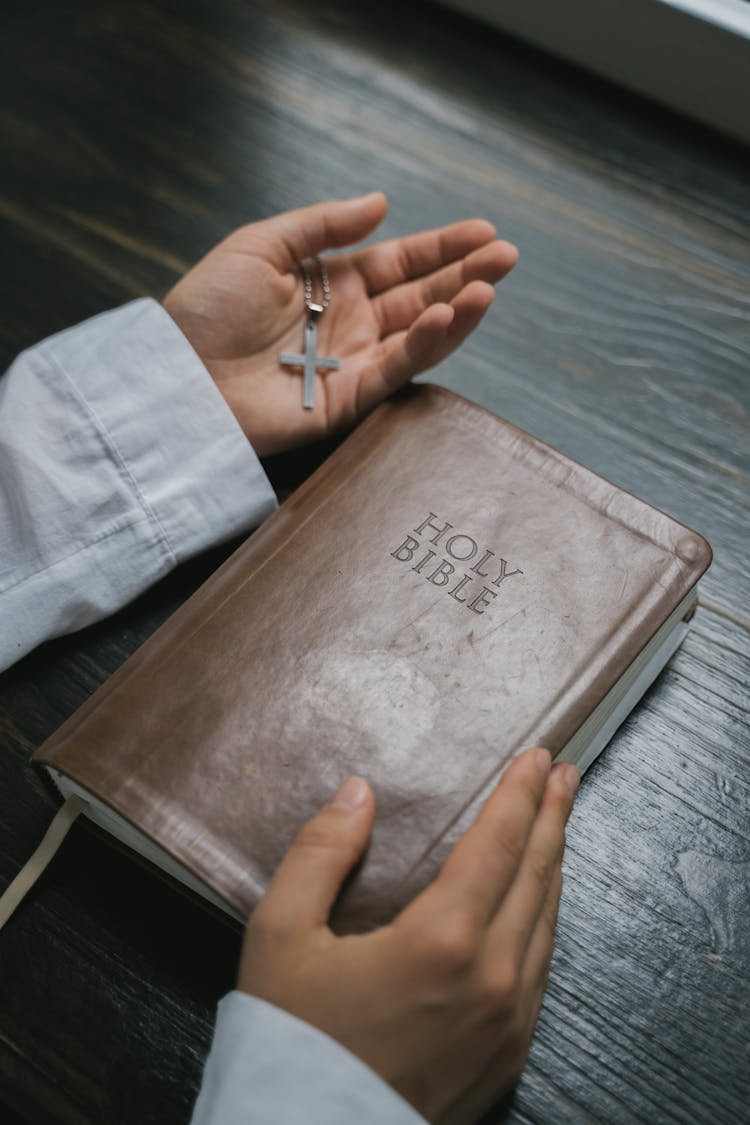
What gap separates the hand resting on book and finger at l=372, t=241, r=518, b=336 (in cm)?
36

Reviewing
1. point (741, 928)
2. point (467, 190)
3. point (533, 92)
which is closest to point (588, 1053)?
point (741, 928)

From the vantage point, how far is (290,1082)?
437 mm

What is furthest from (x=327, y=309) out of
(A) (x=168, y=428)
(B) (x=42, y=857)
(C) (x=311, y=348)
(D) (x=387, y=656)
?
(B) (x=42, y=857)

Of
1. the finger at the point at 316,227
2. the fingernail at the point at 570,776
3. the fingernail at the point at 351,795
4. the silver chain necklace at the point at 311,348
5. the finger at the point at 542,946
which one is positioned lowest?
the finger at the point at 542,946

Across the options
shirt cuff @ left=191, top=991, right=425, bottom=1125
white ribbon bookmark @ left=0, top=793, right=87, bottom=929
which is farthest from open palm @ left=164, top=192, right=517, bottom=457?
shirt cuff @ left=191, top=991, right=425, bottom=1125

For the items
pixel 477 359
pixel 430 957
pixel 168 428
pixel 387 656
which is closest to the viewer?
pixel 430 957

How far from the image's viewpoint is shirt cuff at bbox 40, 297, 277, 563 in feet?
2.10

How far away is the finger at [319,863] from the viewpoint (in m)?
0.46

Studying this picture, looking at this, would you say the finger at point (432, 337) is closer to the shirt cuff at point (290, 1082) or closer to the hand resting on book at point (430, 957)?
the hand resting on book at point (430, 957)

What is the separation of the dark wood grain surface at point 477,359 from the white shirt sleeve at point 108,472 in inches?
1.3

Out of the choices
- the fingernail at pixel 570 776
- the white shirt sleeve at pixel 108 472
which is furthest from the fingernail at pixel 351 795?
the white shirt sleeve at pixel 108 472

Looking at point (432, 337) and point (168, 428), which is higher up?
point (432, 337)

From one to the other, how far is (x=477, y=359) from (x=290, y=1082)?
1.65 feet

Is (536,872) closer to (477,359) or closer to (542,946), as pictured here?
(542,946)
